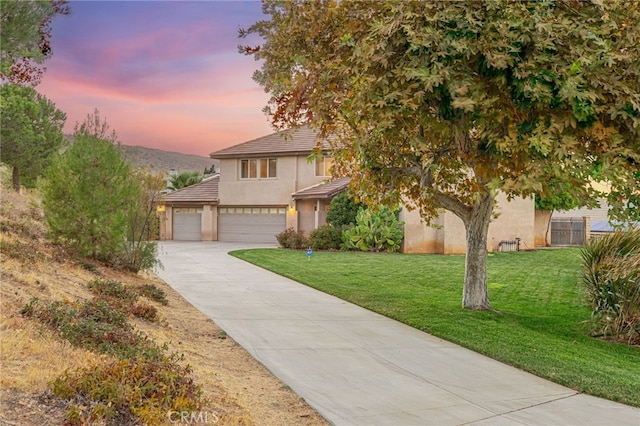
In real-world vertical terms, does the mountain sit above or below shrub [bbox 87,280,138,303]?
above

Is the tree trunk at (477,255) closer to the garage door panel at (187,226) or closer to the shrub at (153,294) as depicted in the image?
the shrub at (153,294)

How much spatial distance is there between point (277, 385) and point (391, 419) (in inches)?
63.0

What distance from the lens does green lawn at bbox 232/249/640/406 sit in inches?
308

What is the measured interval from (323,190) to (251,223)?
21.0 ft

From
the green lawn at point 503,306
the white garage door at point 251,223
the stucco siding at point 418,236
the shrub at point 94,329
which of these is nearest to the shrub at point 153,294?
the shrub at point 94,329

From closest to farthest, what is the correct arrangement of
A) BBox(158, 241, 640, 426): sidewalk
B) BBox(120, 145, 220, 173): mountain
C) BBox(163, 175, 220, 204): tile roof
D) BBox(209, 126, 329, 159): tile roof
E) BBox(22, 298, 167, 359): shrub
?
BBox(158, 241, 640, 426): sidewalk
BBox(22, 298, 167, 359): shrub
BBox(209, 126, 329, 159): tile roof
BBox(163, 175, 220, 204): tile roof
BBox(120, 145, 220, 173): mountain

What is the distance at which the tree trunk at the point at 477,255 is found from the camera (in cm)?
1197

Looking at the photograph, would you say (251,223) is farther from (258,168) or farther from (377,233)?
(377,233)

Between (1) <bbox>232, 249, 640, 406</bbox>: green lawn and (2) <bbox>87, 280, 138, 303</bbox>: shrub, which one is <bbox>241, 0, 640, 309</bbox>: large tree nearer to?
(1) <bbox>232, 249, 640, 406</bbox>: green lawn

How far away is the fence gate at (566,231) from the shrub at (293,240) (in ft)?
50.3

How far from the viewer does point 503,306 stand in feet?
42.8

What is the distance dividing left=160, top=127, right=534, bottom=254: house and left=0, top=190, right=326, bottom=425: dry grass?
65.4 feet

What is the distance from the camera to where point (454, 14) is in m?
8.43

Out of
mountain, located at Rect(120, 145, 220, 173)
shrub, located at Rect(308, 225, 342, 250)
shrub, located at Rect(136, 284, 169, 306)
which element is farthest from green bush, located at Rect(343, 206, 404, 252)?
mountain, located at Rect(120, 145, 220, 173)
